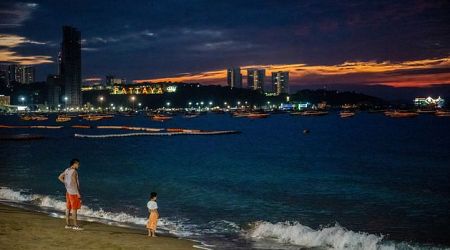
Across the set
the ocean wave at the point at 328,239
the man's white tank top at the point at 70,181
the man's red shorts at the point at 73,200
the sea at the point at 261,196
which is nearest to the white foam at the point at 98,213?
the sea at the point at 261,196

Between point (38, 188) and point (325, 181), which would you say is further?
point (325, 181)

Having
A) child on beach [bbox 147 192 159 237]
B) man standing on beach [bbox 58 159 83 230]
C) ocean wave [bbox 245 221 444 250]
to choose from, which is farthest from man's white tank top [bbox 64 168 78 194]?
ocean wave [bbox 245 221 444 250]

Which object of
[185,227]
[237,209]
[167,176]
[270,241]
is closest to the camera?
[270,241]

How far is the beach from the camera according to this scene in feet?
42.5

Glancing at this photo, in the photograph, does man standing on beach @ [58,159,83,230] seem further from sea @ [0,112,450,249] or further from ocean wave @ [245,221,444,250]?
ocean wave @ [245,221,444,250]

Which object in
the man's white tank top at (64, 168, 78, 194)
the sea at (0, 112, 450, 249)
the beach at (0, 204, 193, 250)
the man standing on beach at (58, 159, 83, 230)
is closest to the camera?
the beach at (0, 204, 193, 250)

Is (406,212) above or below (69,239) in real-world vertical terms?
below

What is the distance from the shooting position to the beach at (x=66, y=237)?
1296cm

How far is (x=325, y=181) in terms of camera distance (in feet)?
126

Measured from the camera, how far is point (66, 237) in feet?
45.7

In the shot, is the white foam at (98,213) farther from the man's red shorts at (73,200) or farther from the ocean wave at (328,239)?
the man's red shorts at (73,200)

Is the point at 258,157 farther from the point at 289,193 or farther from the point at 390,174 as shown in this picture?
the point at 289,193

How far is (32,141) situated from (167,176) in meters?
50.6

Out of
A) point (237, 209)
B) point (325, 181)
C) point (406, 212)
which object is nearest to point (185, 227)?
point (237, 209)
